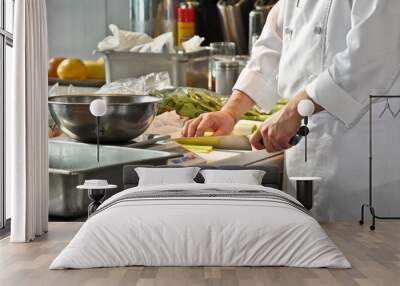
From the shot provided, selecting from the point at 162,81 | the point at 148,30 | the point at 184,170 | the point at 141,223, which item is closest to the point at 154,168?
the point at 184,170

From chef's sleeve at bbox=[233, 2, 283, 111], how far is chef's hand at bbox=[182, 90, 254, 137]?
0.14 feet

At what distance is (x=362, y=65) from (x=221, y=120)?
80cm

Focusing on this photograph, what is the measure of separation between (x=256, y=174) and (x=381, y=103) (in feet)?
1.82

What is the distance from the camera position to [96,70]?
Answer: 6.33m

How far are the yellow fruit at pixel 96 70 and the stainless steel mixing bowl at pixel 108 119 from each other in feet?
8.25

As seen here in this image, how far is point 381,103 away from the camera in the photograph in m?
3.59

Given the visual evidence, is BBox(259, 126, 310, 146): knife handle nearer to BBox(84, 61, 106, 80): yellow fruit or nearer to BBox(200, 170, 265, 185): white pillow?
BBox(200, 170, 265, 185): white pillow

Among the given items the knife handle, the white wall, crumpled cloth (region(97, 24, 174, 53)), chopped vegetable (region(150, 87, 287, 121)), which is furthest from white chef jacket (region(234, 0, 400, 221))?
the white wall

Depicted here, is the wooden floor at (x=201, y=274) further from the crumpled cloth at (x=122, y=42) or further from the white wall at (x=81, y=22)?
the white wall at (x=81, y=22)

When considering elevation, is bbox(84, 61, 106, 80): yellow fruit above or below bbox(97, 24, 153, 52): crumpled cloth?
below

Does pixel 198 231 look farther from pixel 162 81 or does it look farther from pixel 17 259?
pixel 162 81

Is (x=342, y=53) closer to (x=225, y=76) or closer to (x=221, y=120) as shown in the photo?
(x=221, y=120)

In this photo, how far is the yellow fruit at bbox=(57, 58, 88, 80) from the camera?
5.88 m

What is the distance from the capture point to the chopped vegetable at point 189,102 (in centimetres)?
456
